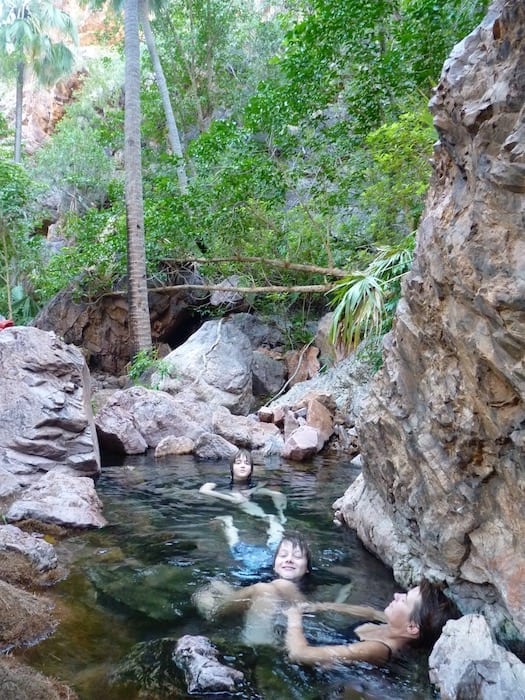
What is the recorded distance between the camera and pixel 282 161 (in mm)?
11664

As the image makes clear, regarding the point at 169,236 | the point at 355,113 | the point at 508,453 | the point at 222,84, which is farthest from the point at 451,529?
the point at 222,84

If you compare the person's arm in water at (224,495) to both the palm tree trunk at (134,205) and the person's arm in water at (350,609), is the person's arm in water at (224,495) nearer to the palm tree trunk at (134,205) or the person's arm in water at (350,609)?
the person's arm in water at (350,609)

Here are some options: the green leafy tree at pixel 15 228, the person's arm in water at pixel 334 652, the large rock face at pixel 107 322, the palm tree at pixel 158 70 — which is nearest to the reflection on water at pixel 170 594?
the person's arm in water at pixel 334 652

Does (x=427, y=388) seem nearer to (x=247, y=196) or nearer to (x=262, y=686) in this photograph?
(x=262, y=686)

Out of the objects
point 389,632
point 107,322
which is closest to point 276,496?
point 389,632

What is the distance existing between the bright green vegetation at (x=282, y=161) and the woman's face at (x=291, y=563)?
14.2ft

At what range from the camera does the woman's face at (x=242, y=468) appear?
23.1ft

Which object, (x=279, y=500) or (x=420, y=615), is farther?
(x=279, y=500)

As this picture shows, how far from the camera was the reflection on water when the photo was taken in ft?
9.09

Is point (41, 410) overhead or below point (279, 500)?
overhead

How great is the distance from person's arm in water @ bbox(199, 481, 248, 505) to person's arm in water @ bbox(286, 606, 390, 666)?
3.41m

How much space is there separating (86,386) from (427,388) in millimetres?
5951

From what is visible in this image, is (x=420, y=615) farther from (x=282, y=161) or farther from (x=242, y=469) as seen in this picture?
(x=282, y=161)

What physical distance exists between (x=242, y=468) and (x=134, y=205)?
8511mm
